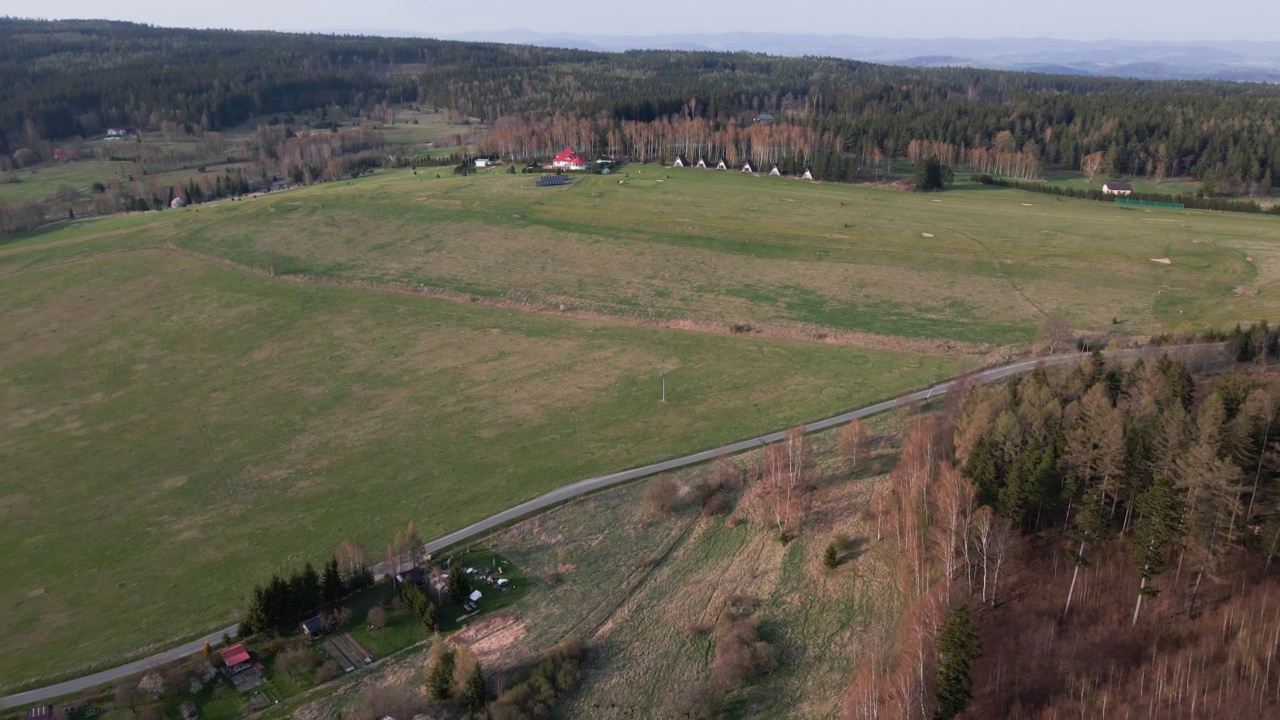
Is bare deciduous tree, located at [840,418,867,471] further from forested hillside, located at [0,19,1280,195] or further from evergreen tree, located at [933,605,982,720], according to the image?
forested hillside, located at [0,19,1280,195]

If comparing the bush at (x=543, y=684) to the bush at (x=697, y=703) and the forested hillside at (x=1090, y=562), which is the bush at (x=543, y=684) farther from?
the forested hillside at (x=1090, y=562)

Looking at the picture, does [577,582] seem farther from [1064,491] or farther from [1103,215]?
[1103,215]

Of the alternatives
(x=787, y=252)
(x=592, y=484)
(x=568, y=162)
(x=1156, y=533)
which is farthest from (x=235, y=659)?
(x=568, y=162)

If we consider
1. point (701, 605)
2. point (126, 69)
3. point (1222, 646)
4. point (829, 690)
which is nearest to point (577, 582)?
point (701, 605)

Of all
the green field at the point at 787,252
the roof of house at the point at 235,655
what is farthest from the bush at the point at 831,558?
the green field at the point at 787,252

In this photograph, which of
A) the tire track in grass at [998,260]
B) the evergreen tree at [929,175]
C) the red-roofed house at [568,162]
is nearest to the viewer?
the tire track in grass at [998,260]

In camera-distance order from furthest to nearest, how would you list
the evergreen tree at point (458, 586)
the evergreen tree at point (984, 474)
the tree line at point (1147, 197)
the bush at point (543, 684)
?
the tree line at point (1147, 197)
the evergreen tree at point (458, 586)
the evergreen tree at point (984, 474)
the bush at point (543, 684)

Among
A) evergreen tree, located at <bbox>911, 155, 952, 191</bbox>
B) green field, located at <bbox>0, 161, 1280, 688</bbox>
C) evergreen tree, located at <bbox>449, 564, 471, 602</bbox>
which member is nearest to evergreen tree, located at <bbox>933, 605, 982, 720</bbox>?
evergreen tree, located at <bbox>449, 564, 471, 602</bbox>
